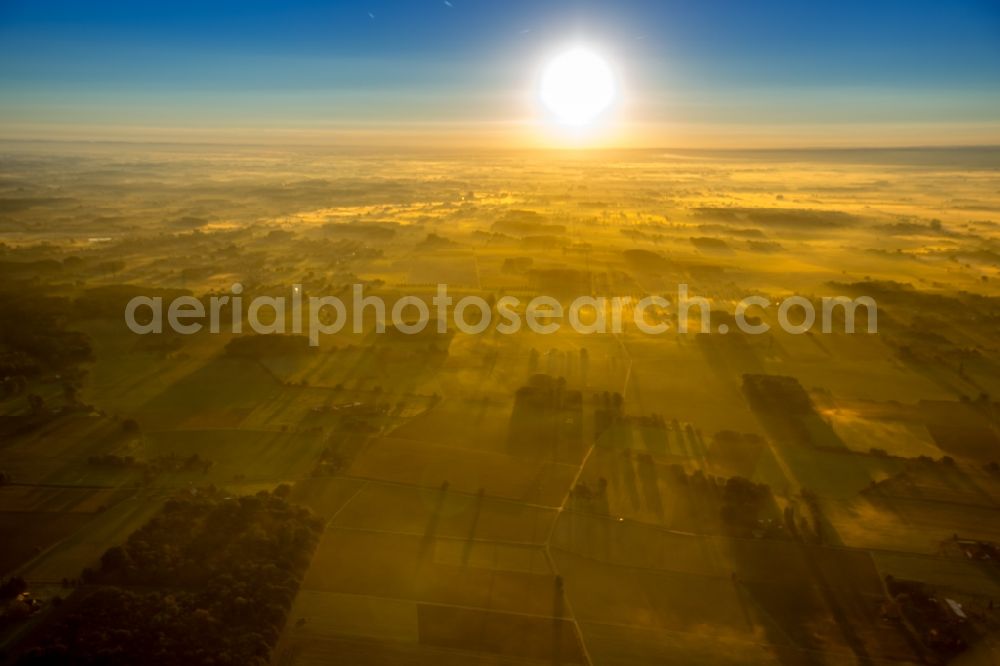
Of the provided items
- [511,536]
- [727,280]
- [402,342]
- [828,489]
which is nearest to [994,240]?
[727,280]

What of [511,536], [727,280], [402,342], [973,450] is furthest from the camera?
[727,280]

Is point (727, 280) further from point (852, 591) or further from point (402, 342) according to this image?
point (852, 591)

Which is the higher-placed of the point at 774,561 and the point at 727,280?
the point at 727,280

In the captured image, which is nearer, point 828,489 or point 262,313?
point 828,489

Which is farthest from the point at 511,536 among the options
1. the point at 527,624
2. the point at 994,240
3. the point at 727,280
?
the point at 994,240

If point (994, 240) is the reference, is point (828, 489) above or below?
below

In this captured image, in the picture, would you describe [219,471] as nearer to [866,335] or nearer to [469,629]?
[469,629]

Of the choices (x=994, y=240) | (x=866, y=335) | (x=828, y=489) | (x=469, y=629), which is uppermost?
(x=994, y=240)

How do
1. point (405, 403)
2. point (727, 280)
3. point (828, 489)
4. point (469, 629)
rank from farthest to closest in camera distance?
point (727, 280)
point (405, 403)
point (828, 489)
point (469, 629)

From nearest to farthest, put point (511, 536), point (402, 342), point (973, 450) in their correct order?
1. point (511, 536)
2. point (973, 450)
3. point (402, 342)
